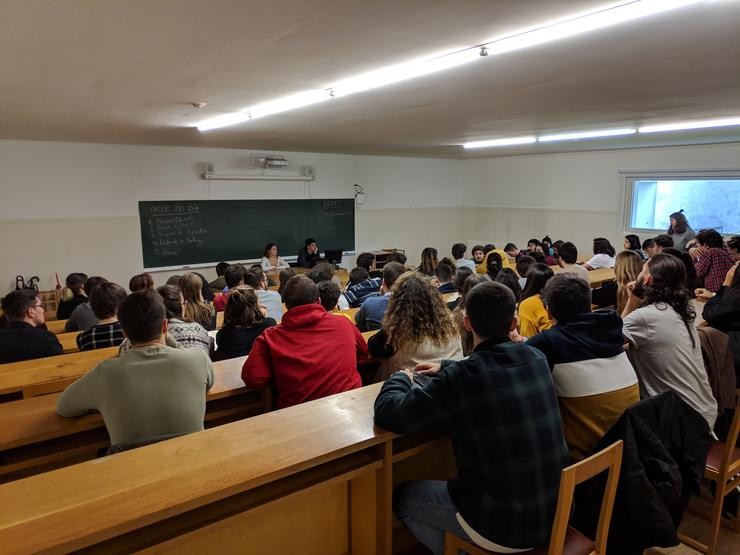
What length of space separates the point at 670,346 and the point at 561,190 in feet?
26.4

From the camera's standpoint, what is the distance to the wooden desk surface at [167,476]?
1181 mm

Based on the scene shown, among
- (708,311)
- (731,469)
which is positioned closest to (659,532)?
(731,469)

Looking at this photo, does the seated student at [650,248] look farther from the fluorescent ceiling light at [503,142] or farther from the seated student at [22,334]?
the seated student at [22,334]

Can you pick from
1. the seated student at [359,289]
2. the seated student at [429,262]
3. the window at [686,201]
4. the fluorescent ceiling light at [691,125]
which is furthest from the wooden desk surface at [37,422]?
the window at [686,201]

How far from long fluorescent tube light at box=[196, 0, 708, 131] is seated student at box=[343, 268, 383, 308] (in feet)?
5.54

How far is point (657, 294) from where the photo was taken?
7.70 ft

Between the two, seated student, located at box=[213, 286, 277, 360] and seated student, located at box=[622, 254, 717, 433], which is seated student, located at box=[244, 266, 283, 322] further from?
seated student, located at box=[622, 254, 717, 433]

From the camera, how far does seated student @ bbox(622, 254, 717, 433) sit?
87.0 inches

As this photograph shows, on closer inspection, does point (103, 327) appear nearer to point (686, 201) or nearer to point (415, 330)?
point (415, 330)

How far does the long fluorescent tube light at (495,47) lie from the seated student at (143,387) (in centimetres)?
207

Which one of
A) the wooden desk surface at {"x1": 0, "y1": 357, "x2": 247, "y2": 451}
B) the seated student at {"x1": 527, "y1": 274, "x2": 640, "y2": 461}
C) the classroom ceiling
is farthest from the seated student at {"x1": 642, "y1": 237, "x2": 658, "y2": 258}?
the wooden desk surface at {"x1": 0, "y1": 357, "x2": 247, "y2": 451}

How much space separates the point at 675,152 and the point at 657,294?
7.00 m

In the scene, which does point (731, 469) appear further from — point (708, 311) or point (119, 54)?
point (119, 54)

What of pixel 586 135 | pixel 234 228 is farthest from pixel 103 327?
pixel 586 135
